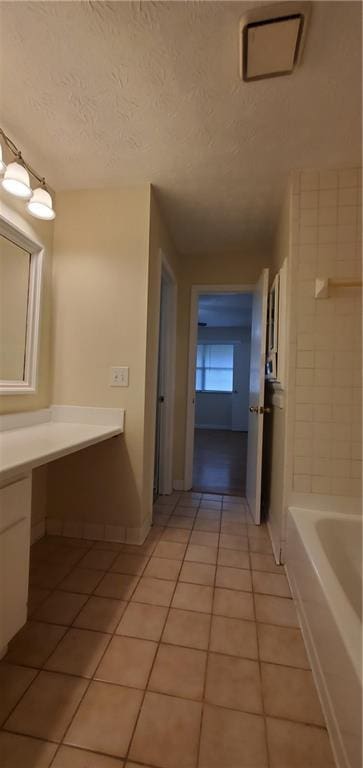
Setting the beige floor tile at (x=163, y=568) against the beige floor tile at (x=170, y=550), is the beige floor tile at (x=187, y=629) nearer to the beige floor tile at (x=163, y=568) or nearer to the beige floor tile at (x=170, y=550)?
the beige floor tile at (x=163, y=568)

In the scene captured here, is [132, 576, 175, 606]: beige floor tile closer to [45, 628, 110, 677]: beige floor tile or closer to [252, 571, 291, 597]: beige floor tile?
[45, 628, 110, 677]: beige floor tile

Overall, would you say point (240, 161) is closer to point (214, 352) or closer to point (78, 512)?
point (78, 512)

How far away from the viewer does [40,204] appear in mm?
1609

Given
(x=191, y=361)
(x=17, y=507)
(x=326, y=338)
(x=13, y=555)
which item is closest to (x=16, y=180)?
(x=17, y=507)

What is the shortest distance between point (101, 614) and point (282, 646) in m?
0.79

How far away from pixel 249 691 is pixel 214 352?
6.41 meters

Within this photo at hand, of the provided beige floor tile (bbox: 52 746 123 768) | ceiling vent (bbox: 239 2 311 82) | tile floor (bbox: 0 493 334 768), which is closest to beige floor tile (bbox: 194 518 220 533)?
tile floor (bbox: 0 493 334 768)

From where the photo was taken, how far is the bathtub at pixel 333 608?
2.59ft

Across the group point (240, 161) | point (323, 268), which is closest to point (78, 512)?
point (323, 268)

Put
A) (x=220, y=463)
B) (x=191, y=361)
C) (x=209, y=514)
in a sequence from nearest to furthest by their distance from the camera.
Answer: (x=209, y=514) → (x=191, y=361) → (x=220, y=463)

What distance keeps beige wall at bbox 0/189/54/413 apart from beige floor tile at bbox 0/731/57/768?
1.27m

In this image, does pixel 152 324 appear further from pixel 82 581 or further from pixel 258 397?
pixel 82 581

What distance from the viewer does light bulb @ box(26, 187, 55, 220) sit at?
1.60m

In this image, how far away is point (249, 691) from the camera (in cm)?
104
